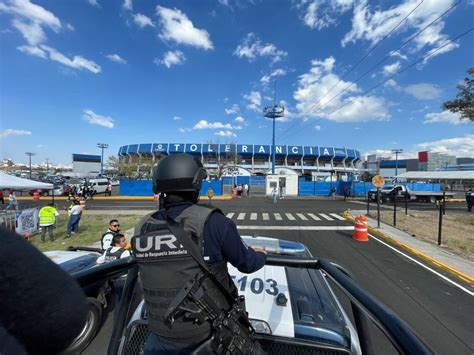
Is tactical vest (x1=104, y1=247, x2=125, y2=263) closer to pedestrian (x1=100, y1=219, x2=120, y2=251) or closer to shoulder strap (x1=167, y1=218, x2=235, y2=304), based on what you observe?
pedestrian (x1=100, y1=219, x2=120, y2=251)

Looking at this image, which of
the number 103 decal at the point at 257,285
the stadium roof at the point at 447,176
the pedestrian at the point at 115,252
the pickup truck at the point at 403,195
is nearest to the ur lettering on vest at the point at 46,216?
the pedestrian at the point at 115,252

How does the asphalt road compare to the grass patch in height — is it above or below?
above

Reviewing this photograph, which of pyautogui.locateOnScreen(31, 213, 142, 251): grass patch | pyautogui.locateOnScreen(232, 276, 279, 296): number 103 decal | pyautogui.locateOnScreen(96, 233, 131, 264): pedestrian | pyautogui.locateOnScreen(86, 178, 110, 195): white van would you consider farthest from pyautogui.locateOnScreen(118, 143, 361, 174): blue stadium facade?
pyautogui.locateOnScreen(232, 276, 279, 296): number 103 decal

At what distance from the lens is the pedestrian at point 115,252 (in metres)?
4.57

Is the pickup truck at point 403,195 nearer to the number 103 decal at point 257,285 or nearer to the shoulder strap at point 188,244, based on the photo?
the number 103 decal at point 257,285

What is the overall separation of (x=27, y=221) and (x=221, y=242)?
1272 cm

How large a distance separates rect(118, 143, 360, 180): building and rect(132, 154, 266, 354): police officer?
225ft

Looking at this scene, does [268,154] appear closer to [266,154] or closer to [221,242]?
[266,154]

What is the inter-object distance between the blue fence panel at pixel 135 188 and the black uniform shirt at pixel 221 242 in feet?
114

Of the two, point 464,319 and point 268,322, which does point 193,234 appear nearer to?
point 268,322

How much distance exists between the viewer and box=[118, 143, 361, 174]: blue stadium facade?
75.4 meters

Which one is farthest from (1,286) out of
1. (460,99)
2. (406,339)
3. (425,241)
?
(460,99)

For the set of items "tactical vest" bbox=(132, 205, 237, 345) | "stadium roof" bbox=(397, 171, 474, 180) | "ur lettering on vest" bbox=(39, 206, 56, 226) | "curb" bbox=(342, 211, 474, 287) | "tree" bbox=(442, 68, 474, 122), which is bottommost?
"curb" bbox=(342, 211, 474, 287)

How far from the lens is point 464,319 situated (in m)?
4.41
